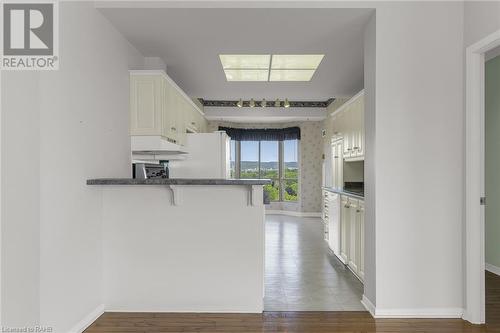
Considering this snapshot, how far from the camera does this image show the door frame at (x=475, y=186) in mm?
2695

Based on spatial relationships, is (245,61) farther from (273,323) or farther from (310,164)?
(310,164)

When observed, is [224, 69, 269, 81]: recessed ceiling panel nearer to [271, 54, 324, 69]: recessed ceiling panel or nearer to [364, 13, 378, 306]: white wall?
[271, 54, 324, 69]: recessed ceiling panel

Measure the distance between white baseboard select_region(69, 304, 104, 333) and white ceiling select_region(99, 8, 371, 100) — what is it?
2.52 meters

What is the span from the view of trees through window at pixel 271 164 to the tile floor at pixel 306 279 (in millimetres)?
3497

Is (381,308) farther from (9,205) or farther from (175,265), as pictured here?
(9,205)

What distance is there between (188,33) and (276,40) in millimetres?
909

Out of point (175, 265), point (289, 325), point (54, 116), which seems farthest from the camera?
point (175, 265)

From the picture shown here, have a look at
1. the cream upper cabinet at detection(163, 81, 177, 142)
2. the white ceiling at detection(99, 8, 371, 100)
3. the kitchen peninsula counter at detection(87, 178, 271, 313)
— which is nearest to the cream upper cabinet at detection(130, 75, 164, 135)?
the cream upper cabinet at detection(163, 81, 177, 142)

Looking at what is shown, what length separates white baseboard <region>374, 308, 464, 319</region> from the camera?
279 cm

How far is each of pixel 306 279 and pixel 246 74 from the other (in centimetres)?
311

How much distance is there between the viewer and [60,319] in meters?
2.33

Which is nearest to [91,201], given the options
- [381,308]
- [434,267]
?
[381,308]

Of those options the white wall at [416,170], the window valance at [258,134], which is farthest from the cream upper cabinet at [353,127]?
the window valance at [258,134]

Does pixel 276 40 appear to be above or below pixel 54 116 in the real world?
above
